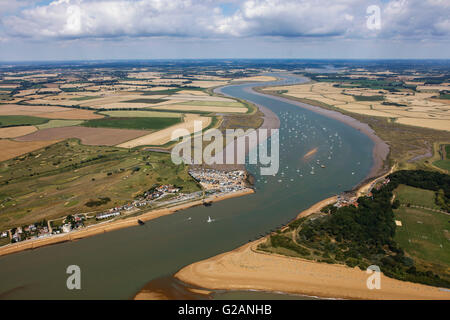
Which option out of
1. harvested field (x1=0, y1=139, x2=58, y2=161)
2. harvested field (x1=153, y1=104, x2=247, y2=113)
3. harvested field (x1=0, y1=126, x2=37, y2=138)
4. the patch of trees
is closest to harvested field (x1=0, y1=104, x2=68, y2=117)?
harvested field (x1=0, y1=126, x2=37, y2=138)

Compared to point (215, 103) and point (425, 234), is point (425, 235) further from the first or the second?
point (215, 103)

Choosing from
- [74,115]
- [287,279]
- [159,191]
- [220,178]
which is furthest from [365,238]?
[74,115]

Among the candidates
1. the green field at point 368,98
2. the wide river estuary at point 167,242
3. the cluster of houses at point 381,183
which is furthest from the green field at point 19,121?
the green field at point 368,98

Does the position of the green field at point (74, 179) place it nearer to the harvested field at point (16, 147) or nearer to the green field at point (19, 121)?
the harvested field at point (16, 147)

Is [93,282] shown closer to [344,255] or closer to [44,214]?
[44,214]

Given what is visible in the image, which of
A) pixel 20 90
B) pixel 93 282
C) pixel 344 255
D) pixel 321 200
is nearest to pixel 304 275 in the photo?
pixel 344 255

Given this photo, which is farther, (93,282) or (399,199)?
(399,199)
